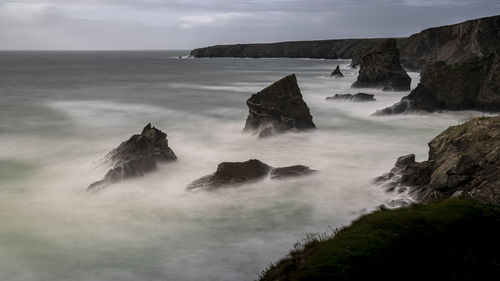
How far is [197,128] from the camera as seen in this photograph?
37.0 meters

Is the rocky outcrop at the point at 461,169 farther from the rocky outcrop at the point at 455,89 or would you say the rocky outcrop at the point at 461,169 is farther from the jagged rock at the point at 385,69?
the jagged rock at the point at 385,69

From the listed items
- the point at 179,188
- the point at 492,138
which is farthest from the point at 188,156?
the point at 492,138

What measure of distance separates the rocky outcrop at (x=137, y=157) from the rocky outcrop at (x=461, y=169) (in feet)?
37.7

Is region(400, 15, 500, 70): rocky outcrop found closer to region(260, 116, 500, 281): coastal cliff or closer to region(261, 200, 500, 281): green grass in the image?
region(260, 116, 500, 281): coastal cliff

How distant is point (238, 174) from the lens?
20.2 m

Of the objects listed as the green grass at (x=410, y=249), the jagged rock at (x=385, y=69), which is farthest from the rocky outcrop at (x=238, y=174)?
the jagged rock at (x=385, y=69)

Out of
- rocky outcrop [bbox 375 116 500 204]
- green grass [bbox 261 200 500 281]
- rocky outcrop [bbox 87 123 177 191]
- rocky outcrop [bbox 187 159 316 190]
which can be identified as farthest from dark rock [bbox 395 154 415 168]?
rocky outcrop [bbox 87 123 177 191]

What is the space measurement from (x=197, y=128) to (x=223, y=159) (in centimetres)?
1114

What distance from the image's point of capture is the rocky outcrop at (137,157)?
2120cm

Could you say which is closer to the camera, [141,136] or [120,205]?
[120,205]

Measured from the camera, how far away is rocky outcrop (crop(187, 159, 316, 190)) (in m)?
19.8

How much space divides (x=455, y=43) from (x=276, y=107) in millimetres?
56842

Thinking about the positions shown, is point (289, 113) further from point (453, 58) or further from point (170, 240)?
point (453, 58)

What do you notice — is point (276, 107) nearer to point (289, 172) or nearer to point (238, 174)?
point (289, 172)
